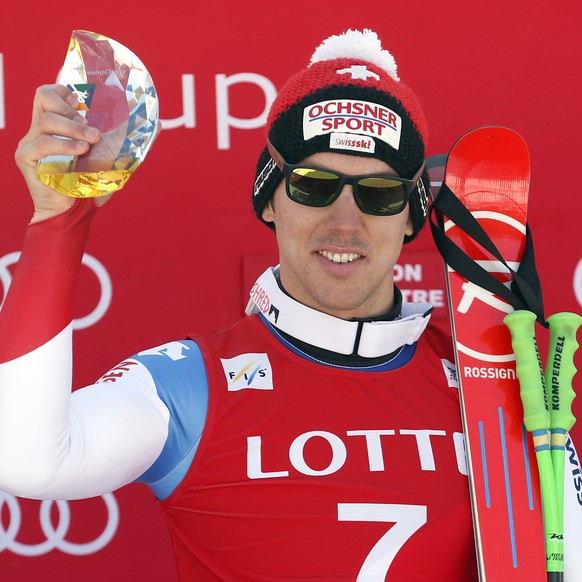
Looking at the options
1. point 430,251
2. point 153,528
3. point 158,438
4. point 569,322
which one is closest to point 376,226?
point 569,322

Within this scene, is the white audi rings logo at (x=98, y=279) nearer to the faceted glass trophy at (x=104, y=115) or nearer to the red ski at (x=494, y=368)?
the red ski at (x=494, y=368)

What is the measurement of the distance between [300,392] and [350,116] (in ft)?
1.77

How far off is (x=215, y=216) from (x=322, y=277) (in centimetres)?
91

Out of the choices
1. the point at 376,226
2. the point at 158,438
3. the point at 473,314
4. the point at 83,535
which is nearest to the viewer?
the point at 158,438

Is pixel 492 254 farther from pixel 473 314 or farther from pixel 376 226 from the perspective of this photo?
pixel 376 226

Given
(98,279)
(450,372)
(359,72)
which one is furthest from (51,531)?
(359,72)

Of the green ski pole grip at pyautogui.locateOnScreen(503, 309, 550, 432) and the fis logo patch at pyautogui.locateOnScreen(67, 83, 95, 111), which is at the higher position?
the fis logo patch at pyautogui.locateOnScreen(67, 83, 95, 111)

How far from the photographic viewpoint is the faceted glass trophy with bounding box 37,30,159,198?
5.01ft

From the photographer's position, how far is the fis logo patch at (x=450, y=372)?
2.10m

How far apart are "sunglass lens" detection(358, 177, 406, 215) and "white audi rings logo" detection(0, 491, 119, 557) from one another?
4.08 feet

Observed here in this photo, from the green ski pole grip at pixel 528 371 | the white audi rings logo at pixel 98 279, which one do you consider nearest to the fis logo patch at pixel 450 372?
the green ski pole grip at pixel 528 371

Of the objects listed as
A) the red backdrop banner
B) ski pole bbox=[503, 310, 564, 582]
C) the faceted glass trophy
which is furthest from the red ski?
the faceted glass trophy

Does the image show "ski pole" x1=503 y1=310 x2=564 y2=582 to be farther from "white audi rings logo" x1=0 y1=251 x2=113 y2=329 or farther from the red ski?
"white audi rings logo" x1=0 y1=251 x2=113 y2=329

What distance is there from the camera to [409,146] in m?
2.08
